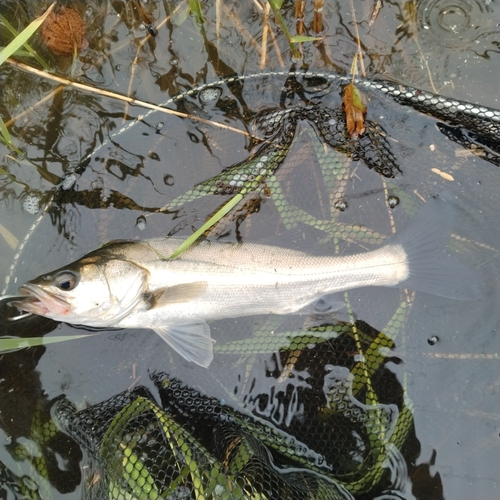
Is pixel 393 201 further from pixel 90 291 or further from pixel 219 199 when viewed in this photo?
pixel 90 291

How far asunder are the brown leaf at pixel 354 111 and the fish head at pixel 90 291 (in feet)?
5.17

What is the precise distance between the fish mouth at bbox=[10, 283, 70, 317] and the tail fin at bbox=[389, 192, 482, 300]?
2014 millimetres

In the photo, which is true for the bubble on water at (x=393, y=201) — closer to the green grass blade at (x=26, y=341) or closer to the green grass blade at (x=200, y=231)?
the green grass blade at (x=200, y=231)

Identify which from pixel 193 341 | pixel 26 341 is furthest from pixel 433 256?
pixel 26 341

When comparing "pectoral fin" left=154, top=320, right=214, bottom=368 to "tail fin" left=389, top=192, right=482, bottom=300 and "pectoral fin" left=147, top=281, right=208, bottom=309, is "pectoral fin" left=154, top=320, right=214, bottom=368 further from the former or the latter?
"tail fin" left=389, top=192, right=482, bottom=300

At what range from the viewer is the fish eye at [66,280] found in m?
2.67

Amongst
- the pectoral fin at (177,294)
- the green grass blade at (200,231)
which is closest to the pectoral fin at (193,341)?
the pectoral fin at (177,294)

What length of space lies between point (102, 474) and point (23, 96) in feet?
8.79

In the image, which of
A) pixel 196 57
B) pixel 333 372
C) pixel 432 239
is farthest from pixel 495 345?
pixel 196 57

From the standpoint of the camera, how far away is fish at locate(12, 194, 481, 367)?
2.74 m

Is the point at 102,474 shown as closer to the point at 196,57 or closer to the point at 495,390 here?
the point at 495,390

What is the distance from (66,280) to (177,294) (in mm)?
640

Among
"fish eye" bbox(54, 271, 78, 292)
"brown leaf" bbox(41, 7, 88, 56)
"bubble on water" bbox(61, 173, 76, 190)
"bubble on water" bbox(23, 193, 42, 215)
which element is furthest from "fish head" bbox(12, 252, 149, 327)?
"brown leaf" bbox(41, 7, 88, 56)

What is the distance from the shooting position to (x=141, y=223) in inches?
123
